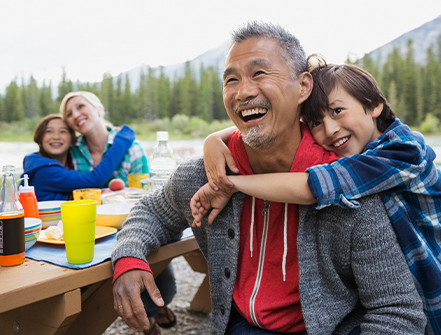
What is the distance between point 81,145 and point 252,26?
6.49ft

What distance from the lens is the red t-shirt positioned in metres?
1.03

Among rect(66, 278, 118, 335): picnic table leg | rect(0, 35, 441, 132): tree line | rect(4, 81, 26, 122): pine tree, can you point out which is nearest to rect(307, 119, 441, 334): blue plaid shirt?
rect(66, 278, 118, 335): picnic table leg

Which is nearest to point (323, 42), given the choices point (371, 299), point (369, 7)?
point (369, 7)

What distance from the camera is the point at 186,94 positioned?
377 cm

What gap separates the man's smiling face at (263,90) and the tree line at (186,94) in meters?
2.11

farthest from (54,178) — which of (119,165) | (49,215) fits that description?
(49,215)

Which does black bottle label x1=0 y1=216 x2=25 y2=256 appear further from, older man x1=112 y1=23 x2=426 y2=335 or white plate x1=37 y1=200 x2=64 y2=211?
white plate x1=37 y1=200 x2=64 y2=211

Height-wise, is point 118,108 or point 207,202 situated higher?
point 118,108

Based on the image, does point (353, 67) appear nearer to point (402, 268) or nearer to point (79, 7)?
point (402, 268)

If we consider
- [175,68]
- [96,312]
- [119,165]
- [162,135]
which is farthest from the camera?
[175,68]

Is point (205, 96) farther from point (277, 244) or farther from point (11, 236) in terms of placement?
point (11, 236)

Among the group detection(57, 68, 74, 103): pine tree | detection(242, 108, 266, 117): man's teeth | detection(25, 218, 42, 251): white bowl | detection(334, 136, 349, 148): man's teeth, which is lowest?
detection(25, 218, 42, 251): white bowl

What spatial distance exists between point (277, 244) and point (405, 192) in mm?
387

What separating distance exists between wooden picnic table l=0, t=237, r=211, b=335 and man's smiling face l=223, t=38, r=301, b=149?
1.73 feet
